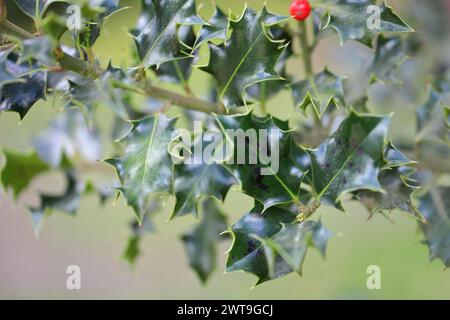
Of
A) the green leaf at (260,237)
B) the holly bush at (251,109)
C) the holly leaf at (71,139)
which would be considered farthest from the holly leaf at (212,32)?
the holly leaf at (71,139)

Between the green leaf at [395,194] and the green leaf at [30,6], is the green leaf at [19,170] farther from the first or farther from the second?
the green leaf at [395,194]

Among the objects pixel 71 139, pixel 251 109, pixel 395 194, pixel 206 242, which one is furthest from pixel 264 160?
pixel 71 139

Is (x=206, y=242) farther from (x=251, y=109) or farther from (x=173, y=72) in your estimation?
(x=251, y=109)

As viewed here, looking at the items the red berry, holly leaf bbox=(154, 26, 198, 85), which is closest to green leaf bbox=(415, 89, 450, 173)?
the red berry

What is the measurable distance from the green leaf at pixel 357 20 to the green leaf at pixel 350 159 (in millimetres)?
166

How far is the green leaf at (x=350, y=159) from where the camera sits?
702 millimetres

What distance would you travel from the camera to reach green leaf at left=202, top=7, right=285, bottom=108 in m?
0.82

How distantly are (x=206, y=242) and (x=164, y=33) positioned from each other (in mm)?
533

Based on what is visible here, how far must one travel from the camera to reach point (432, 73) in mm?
1294

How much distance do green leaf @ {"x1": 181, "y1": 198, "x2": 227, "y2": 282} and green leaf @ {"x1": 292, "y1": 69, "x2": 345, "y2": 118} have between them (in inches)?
14.6

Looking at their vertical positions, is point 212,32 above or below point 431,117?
above

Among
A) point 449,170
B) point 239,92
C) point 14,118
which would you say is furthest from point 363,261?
point 14,118

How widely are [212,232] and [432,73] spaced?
1.76ft

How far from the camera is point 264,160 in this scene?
772mm
